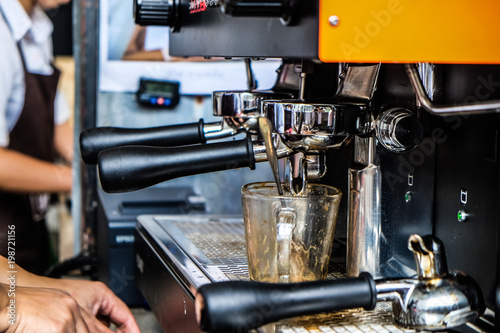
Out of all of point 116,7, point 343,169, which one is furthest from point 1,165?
point 343,169

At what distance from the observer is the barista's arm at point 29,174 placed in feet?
5.94

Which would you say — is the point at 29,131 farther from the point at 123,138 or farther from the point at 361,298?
the point at 361,298

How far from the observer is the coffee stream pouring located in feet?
1.72

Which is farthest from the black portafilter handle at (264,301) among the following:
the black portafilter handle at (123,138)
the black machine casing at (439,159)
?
the black portafilter handle at (123,138)

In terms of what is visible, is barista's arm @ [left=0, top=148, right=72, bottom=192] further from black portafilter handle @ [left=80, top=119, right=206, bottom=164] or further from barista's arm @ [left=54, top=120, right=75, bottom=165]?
black portafilter handle @ [left=80, top=119, right=206, bottom=164]

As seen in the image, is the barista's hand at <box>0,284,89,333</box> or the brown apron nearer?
the barista's hand at <box>0,284,89,333</box>

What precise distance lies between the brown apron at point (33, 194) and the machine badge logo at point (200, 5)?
1182 millimetres

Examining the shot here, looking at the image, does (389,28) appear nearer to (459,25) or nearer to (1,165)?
(459,25)

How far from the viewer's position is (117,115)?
153 centimetres

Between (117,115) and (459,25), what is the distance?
1.10m

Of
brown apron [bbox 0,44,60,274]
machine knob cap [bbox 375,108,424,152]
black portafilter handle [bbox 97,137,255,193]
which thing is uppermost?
machine knob cap [bbox 375,108,424,152]

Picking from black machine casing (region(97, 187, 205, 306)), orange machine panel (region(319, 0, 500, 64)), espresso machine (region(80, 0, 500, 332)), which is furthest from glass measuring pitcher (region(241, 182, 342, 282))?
black machine casing (region(97, 187, 205, 306))

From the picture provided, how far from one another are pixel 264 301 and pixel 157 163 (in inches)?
8.2

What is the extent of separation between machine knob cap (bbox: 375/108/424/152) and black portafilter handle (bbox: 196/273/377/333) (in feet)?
0.52
